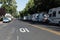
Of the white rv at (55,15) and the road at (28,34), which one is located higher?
the white rv at (55,15)

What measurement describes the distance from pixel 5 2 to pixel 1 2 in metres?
6.62

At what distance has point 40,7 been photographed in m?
83.1

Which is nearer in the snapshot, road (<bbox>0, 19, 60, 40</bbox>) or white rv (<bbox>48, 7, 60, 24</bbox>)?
road (<bbox>0, 19, 60, 40</bbox>)

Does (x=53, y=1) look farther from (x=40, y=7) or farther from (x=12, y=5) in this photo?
(x=12, y=5)

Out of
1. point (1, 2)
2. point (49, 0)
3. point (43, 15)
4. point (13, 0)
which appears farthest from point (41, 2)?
point (13, 0)

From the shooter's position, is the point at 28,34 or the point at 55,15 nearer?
the point at 28,34

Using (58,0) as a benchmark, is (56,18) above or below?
below

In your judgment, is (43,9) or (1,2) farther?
(1,2)

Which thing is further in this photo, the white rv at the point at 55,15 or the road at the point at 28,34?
the white rv at the point at 55,15

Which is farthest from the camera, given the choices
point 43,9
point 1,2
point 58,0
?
point 1,2

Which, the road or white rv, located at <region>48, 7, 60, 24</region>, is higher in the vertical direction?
white rv, located at <region>48, 7, 60, 24</region>

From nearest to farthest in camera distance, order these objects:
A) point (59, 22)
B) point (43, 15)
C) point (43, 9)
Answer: point (59, 22) < point (43, 15) < point (43, 9)

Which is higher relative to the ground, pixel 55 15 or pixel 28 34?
pixel 55 15

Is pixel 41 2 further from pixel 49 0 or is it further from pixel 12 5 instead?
pixel 12 5
